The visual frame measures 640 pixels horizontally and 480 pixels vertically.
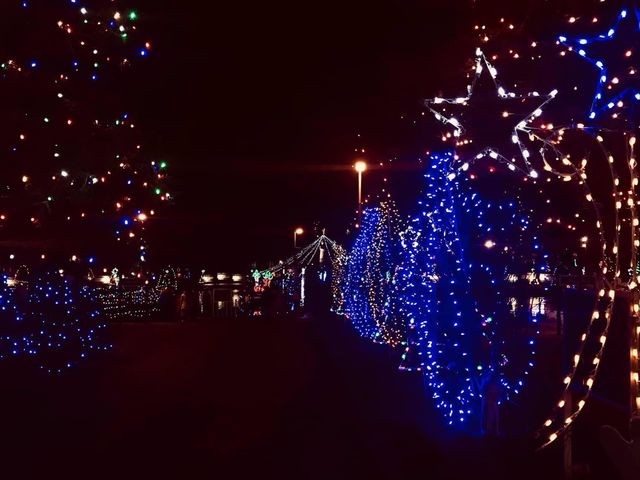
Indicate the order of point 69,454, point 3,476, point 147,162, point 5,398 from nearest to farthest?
point 3,476
point 69,454
point 5,398
point 147,162

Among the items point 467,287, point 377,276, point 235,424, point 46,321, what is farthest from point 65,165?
point 377,276

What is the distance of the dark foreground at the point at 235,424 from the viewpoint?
6.54 meters

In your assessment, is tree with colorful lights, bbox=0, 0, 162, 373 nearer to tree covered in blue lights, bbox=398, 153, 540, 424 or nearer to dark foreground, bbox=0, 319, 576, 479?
dark foreground, bbox=0, 319, 576, 479

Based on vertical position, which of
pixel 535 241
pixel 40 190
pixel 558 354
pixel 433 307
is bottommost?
pixel 558 354

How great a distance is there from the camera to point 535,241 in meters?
7.39

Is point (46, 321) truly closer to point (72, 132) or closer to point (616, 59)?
point (72, 132)

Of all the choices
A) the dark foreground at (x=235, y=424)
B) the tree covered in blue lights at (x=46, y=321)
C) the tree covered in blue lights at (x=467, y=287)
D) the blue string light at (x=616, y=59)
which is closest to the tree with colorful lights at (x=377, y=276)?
the dark foreground at (x=235, y=424)

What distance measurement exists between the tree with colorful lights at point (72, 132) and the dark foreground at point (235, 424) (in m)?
2.33

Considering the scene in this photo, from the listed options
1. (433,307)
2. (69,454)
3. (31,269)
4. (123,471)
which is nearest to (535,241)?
(433,307)

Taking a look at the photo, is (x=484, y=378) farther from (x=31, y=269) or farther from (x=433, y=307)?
(x=31, y=269)

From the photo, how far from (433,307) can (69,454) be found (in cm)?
371

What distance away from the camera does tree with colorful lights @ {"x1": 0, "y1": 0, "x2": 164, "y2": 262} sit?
11.0 metres

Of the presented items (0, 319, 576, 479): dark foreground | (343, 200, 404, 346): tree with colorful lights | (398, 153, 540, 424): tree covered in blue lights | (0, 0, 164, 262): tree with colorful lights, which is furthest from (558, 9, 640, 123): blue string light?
(343, 200, 404, 346): tree with colorful lights

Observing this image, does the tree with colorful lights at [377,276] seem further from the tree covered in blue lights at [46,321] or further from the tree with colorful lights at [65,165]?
the tree covered in blue lights at [46,321]
